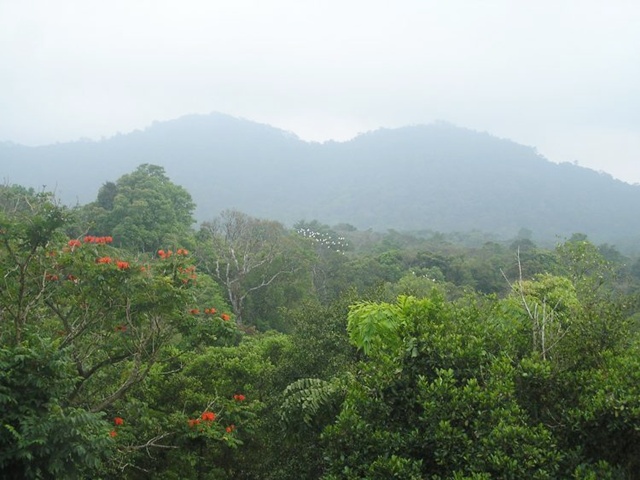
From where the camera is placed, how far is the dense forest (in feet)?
17.1

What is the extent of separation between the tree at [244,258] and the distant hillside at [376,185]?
104 metres

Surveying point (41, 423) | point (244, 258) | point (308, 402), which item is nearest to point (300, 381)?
point (308, 402)

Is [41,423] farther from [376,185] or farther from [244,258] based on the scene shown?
[376,185]

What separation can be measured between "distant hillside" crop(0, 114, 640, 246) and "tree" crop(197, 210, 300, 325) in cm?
10360

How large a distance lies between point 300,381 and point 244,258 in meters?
20.6

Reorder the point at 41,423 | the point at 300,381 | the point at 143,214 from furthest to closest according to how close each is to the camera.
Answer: the point at 143,214, the point at 300,381, the point at 41,423

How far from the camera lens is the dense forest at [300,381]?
5207mm

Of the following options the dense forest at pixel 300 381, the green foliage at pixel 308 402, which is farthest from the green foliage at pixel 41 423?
the green foliage at pixel 308 402

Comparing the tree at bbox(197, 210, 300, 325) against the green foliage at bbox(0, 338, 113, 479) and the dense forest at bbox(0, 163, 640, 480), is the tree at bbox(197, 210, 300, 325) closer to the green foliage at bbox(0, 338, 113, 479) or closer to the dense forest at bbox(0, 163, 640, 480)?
the dense forest at bbox(0, 163, 640, 480)

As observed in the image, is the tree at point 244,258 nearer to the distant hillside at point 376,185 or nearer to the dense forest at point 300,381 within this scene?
the dense forest at point 300,381

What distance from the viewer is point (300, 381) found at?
8555 millimetres

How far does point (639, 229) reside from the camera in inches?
5148

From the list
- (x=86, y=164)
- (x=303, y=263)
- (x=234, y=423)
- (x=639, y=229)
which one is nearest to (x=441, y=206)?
(x=639, y=229)

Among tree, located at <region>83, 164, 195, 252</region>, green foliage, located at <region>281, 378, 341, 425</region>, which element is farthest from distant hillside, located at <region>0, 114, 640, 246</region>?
green foliage, located at <region>281, 378, 341, 425</region>
